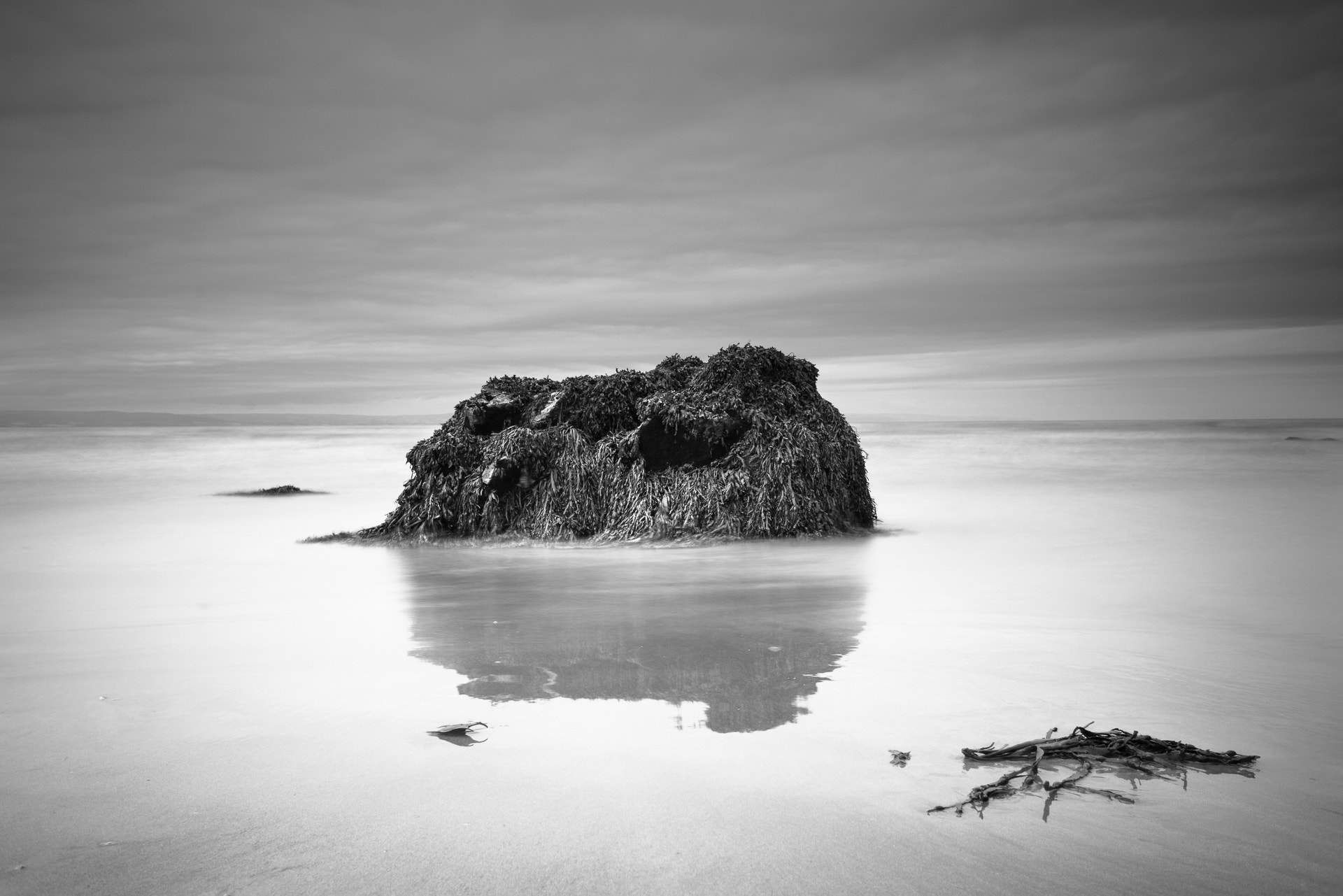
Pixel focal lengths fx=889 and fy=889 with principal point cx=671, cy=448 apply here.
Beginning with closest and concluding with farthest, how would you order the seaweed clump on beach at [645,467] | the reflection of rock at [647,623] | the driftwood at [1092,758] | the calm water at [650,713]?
the calm water at [650,713] < the driftwood at [1092,758] < the reflection of rock at [647,623] < the seaweed clump on beach at [645,467]

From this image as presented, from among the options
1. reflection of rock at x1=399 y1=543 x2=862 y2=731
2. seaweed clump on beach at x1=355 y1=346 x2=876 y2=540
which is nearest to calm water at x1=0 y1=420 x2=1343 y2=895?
reflection of rock at x1=399 y1=543 x2=862 y2=731

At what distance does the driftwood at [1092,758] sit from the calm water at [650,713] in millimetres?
79

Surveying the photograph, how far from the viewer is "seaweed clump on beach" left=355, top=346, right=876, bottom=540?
8438 mm

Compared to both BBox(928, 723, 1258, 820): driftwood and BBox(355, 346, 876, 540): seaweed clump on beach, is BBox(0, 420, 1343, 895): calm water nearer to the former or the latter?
BBox(928, 723, 1258, 820): driftwood

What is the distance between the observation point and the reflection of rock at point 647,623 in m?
3.71

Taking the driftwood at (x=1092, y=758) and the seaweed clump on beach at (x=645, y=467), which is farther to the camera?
the seaweed clump on beach at (x=645, y=467)

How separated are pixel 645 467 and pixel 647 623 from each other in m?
3.83

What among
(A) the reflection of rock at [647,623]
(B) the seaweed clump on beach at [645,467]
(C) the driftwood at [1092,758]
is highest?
(B) the seaweed clump on beach at [645,467]

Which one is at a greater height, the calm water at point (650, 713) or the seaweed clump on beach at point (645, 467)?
the seaweed clump on beach at point (645, 467)

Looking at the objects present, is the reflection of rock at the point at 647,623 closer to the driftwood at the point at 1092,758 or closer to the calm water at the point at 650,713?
the calm water at the point at 650,713

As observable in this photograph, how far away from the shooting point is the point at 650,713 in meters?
3.36

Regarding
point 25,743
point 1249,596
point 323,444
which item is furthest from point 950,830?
point 323,444

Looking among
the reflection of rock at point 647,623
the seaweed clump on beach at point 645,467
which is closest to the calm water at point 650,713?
the reflection of rock at point 647,623

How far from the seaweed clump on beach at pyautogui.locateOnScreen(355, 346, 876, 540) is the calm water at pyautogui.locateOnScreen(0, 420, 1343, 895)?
586mm
